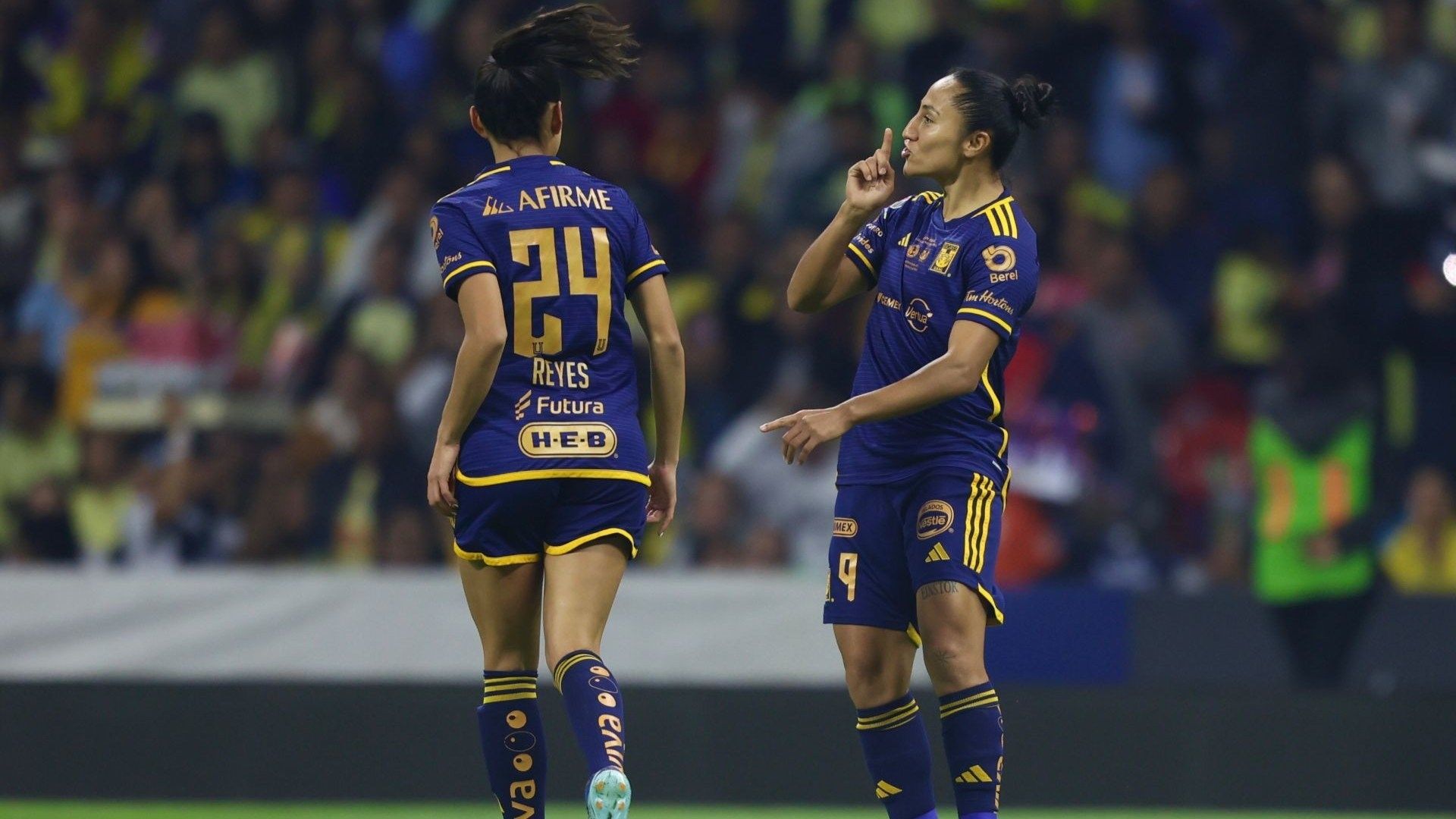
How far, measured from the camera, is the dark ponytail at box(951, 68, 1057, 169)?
4605 mm

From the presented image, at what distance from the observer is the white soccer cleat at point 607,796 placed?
4.06 metres

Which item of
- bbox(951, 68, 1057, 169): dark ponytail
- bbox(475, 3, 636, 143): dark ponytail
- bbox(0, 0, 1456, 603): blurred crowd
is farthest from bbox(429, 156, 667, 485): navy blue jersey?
bbox(0, 0, 1456, 603): blurred crowd

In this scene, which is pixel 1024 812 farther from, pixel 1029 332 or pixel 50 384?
pixel 50 384

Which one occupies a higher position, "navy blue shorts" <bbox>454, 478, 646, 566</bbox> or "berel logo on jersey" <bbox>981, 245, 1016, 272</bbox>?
"berel logo on jersey" <bbox>981, 245, 1016, 272</bbox>

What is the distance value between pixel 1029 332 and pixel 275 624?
340 centimetres

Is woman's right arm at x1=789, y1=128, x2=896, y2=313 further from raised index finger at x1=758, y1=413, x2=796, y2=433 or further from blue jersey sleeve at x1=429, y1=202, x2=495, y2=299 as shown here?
blue jersey sleeve at x1=429, y1=202, x2=495, y2=299

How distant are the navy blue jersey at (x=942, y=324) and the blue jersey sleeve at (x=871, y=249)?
5 cm

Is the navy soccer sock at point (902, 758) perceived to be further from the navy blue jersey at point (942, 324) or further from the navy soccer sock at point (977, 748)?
the navy blue jersey at point (942, 324)

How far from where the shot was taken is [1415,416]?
8.52 m

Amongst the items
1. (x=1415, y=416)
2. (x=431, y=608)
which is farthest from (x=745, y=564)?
(x=1415, y=416)

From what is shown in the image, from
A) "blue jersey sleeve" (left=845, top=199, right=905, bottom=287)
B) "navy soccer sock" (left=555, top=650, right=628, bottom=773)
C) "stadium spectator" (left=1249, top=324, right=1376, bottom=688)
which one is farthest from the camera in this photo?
"stadium spectator" (left=1249, top=324, right=1376, bottom=688)

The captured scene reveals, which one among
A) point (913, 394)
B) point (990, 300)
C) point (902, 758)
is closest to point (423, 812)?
point (902, 758)

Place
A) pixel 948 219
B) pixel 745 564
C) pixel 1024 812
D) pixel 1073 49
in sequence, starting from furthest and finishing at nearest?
pixel 1073 49 < pixel 745 564 < pixel 1024 812 < pixel 948 219

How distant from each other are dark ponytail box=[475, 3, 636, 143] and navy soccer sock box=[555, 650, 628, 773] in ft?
4.09
